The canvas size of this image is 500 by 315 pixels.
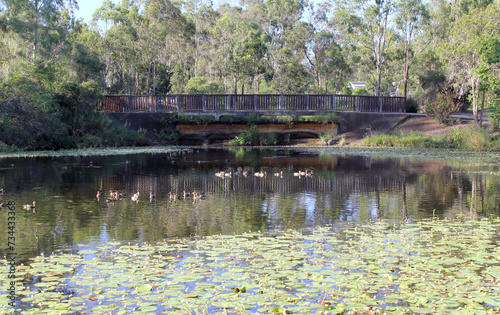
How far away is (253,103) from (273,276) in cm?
3139

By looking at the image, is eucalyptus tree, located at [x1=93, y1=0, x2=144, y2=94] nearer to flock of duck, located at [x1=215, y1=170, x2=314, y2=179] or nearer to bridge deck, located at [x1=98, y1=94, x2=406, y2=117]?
bridge deck, located at [x1=98, y1=94, x2=406, y2=117]

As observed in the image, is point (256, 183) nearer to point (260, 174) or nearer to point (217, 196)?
point (260, 174)

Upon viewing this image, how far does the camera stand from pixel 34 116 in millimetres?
26000

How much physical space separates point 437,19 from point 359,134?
26825mm

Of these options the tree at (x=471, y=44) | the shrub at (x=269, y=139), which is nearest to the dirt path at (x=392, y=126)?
the shrub at (x=269, y=139)

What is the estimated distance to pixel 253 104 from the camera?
37719 mm

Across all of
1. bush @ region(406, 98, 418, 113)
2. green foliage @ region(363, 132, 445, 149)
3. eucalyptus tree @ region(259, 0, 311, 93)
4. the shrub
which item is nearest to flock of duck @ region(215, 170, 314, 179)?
green foliage @ region(363, 132, 445, 149)

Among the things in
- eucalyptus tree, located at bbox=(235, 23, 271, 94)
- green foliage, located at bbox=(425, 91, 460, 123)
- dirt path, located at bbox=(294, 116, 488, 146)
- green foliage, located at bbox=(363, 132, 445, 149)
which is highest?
eucalyptus tree, located at bbox=(235, 23, 271, 94)

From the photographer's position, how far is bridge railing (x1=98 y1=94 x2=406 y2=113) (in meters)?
37.6

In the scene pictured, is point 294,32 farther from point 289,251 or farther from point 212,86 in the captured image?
point 289,251

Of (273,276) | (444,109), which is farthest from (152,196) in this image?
(444,109)

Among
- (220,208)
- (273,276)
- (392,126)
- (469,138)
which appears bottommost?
(273,276)

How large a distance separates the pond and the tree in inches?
366

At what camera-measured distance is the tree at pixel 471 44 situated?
93.6 ft
